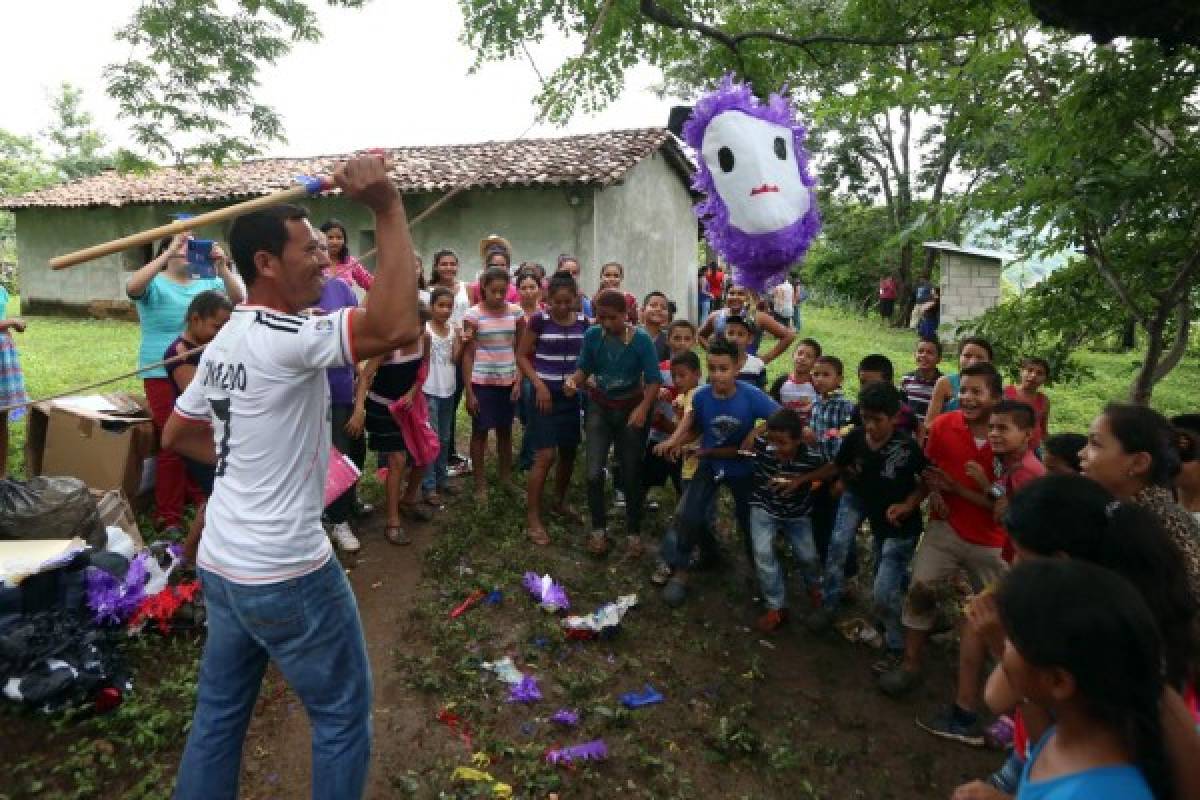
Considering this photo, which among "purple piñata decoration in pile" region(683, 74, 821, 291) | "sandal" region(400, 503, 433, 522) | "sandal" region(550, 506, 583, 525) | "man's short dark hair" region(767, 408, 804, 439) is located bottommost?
"sandal" region(550, 506, 583, 525)

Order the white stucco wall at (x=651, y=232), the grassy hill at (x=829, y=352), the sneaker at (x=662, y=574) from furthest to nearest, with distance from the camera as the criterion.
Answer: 1. the white stucco wall at (x=651, y=232)
2. the grassy hill at (x=829, y=352)
3. the sneaker at (x=662, y=574)

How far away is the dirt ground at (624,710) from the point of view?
246 centimetres

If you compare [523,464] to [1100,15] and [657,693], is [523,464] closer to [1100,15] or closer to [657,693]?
[657,693]

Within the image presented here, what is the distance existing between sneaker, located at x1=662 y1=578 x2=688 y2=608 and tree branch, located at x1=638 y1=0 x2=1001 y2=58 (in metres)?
3.33

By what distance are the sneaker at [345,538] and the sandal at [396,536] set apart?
0.17 metres

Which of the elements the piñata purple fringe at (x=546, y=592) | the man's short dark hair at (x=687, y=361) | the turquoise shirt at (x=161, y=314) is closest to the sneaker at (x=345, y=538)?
the piñata purple fringe at (x=546, y=592)

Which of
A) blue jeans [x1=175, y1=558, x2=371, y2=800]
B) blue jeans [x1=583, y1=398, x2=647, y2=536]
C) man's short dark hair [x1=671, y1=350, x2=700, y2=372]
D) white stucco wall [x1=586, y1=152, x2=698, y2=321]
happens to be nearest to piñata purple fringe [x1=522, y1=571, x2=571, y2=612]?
blue jeans [x1=583, y1=398, x2=647, y2=536]

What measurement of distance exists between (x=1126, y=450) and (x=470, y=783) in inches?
85.8

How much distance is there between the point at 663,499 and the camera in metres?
5.09

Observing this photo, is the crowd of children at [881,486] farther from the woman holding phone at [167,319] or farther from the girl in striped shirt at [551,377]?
the woman holding phone at [167,319]

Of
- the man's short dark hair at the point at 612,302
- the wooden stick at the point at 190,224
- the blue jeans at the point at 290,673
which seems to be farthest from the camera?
the man's short dark hair at the point at 612,302

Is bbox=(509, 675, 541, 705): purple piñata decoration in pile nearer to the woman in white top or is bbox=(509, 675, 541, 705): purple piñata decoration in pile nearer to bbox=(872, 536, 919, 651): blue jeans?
bbox=(872, 536, 919, 651): blue jeans

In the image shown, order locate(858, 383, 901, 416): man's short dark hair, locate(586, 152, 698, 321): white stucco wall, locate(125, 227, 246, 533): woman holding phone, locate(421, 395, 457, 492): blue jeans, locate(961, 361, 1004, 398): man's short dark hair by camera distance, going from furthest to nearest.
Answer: locate(586, 152, 698, 321): white stucco wall → locate(421, 395, 457, 492): blue jeans → locate(125, 227, 246, 533): woman holding phone → locate(858, 383, 901, 416): man's short dark hair → locate(961, 361, 1004, 398): man's short dark hair

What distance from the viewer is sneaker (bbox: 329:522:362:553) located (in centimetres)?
400
